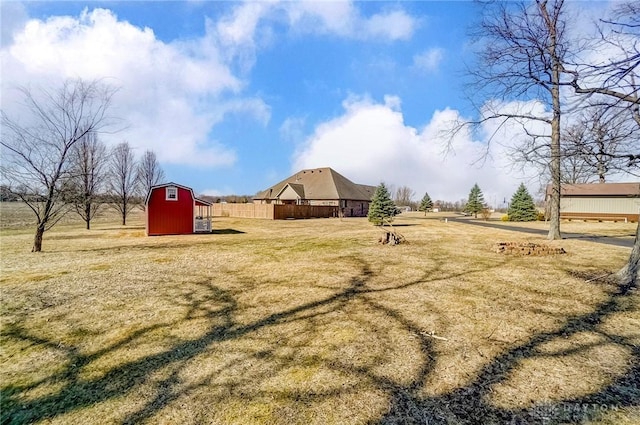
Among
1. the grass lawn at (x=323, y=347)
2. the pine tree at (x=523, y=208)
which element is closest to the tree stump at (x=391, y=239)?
the grass lawn at (x=323, y=347)

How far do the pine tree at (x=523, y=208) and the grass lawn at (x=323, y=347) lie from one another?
95.2ft

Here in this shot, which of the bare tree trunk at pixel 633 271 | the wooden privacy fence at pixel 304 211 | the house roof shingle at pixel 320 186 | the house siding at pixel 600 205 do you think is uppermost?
the house roof shingle at pixel 320 186

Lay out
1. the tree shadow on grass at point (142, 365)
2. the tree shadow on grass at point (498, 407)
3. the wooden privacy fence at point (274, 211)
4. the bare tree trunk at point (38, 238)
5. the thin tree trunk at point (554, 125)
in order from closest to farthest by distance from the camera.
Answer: the tree shadow on grass at point (498, 407), the tree shadow on grass at point (142, 365), the thin tree trunk at point (554, 125), the bare tree trunk at point (38, 238), the wooden privacy fence at point (274, 211)

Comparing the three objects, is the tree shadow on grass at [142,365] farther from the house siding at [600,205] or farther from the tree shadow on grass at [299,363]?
the house siding at [600,205]

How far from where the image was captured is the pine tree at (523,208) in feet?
107

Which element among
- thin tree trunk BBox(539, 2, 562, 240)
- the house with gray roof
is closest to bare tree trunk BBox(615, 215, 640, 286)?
thin tree trunk BBox(539, 2, 562, 240)

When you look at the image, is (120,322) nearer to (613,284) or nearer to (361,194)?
(613,284)

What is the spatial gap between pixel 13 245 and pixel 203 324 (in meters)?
13.6

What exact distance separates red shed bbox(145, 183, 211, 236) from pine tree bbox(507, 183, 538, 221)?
31.3m

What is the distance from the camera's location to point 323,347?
396 cm

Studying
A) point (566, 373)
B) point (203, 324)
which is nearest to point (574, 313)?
point (566, 373)

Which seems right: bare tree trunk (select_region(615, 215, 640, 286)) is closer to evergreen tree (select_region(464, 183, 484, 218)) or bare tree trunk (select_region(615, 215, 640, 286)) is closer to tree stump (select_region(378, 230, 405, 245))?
tree stump (select_region(378, 230, 405, 245))

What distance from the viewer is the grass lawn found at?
2893 millimetres

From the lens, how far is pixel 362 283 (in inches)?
262
